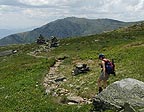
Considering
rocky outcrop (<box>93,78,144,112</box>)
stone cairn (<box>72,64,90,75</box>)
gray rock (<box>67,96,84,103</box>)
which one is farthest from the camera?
stone cairn (<box>72,64,90,75</box>)

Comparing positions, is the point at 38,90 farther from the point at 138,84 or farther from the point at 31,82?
the point at 138,84

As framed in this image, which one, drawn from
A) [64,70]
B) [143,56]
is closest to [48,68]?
[64,70]

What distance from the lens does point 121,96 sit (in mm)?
24500

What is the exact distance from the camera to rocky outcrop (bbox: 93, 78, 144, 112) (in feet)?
78.3

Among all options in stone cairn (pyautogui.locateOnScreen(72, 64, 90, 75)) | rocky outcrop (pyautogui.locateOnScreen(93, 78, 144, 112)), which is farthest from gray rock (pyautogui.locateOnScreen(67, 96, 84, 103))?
stone cairn (pyautogui.locateOnScreen(72, 64, 90, 75))

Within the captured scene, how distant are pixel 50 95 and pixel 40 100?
2.08 meters

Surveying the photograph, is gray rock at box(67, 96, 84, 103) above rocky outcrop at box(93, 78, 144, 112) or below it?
below

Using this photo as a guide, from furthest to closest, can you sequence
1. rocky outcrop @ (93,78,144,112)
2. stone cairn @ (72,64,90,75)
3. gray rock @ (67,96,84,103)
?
stone cairn @ (72,64,90,75) < gray rock @ (67,96,84,103) < rocky outcrop @ (93,78,144,112)

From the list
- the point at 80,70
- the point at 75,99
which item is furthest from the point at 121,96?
the point at 80,70

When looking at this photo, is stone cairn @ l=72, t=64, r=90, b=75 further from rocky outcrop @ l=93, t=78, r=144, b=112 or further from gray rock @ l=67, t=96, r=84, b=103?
rocky outcrop @ l=93, t=78, r=144, b=112

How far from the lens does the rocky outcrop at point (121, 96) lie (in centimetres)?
2386

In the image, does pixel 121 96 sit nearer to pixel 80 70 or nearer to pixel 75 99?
pixel 75 99

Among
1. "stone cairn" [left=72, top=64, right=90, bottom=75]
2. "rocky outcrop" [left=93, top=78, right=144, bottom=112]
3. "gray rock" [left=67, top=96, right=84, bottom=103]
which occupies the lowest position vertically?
"gray rock" [left=67, top=96, right=84, bottom=103]

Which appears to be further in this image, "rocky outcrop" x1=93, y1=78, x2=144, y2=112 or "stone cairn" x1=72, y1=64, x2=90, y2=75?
"stone cairn" x1=72, y1=64, x2=90, y2=75
